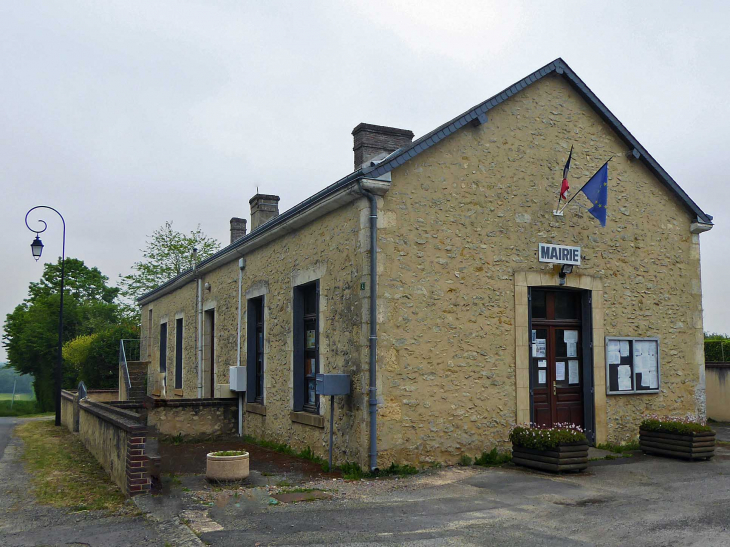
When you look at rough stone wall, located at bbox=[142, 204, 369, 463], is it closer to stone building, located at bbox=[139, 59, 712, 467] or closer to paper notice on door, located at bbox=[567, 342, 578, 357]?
stone building, located at bbox=[139, 59, 712, 467]

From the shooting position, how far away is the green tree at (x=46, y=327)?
40.1 metres

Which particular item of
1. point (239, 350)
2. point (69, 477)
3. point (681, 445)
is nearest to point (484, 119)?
point (681, 445)

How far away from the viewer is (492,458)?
29.9 ft

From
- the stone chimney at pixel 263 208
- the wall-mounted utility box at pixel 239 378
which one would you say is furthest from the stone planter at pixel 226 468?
the stone chimney at pixel 263 208

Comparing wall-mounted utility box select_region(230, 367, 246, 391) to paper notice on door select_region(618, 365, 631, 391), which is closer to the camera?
paper notice on door select_region(618, 365, 631, 391)

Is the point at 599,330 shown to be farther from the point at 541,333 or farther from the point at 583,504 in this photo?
the point at 583,504

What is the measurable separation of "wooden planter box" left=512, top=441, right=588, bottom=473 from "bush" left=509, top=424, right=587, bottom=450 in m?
→ 0.06

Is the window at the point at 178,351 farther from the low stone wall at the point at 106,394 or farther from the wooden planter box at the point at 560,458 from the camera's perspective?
the wooden planter box at the point at 560,458

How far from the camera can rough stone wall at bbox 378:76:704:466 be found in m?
8.75

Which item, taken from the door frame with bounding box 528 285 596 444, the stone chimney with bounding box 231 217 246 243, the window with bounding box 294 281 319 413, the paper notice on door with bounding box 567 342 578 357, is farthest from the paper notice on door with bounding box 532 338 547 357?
the stone chimney with bounding box 231 217 246 243

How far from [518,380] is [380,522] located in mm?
4012

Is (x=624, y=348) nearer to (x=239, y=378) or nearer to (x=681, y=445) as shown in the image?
(x=681, y=445)

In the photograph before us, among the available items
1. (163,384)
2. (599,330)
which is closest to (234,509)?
(599,330)

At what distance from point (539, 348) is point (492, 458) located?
1900 mm
